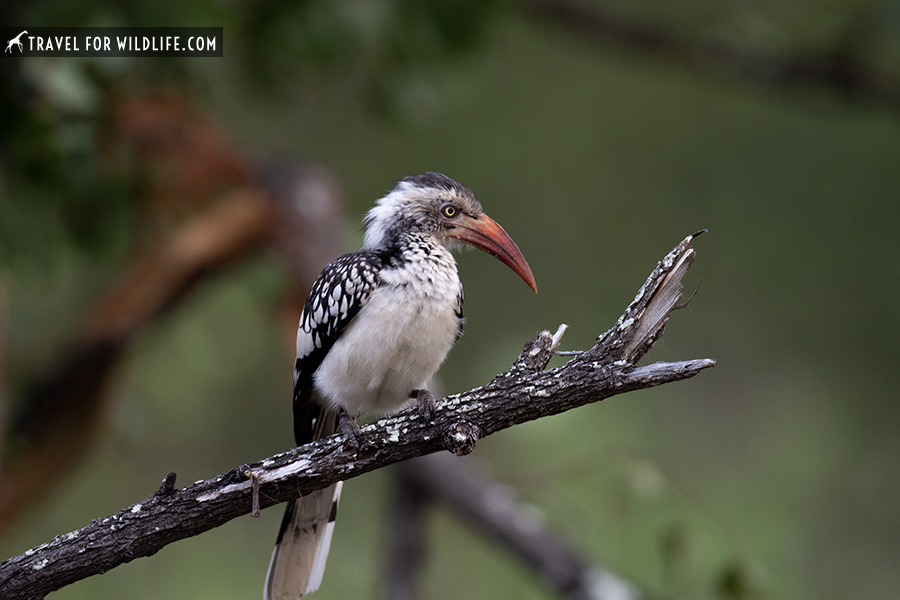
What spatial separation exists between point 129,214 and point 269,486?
2850mm

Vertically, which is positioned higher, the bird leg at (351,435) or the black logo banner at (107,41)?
the black logo banner at (107,41)

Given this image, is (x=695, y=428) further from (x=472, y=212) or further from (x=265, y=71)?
(x=472, y=212)

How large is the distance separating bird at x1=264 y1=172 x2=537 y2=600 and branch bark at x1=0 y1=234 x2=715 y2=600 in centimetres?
20

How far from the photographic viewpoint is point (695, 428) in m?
6.73

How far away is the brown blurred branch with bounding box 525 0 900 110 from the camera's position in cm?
492

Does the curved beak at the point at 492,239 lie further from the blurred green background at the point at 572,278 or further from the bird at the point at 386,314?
the blurred green background at the point at 572,278

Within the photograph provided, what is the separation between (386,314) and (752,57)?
391cm

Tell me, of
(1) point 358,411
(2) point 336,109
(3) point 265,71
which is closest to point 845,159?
(2) point 336,109

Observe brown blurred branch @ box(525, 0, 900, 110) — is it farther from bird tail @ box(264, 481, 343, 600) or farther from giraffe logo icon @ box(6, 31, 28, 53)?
bird tail @ box(264, 481, 343, 600)

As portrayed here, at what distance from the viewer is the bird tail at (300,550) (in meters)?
2.18

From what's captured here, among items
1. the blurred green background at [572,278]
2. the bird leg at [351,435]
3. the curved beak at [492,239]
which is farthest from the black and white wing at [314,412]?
the blurred green background at [572,278]

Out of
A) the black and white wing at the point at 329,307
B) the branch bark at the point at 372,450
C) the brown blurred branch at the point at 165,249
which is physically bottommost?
the branch bark at the point at 372,450

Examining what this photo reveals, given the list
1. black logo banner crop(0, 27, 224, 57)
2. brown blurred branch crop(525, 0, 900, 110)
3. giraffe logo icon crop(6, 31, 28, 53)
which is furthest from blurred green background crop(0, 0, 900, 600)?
giraffe logo icon crop(6, 31, 28, 53)

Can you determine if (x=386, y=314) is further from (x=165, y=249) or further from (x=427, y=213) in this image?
(x=165, y=249)
